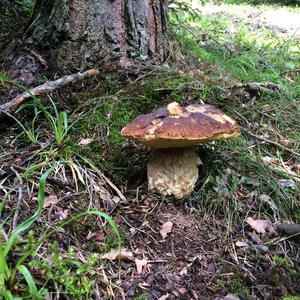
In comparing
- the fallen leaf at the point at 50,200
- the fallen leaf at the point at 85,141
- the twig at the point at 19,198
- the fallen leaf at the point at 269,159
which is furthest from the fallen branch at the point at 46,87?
the fallen leaf at the point at 269,159

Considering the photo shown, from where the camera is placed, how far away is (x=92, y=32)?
11.1 feet

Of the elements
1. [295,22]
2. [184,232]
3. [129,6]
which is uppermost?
[129,6]

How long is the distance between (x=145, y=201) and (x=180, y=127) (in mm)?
602

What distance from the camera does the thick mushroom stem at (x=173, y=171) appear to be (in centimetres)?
254

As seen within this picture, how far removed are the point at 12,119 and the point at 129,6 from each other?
136 cm

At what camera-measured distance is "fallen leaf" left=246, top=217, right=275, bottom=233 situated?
2441 millimetres

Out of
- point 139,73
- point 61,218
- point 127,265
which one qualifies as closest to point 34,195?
point 61,218

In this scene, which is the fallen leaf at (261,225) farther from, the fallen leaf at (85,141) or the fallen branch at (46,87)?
the fallen branch at (46,87)

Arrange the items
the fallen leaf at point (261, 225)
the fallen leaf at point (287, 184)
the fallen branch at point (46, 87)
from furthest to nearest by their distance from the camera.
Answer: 1. the fallen branch at point (46, 87)
2. the fallen leaf at point (287, 184)
3. the fallen leaf at point (261, 225)

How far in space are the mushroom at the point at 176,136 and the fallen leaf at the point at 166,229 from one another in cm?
23

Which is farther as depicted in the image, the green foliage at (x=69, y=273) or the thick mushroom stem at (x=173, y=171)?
the thick mushroom stem at (x=173, y=171)

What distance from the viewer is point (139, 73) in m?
3.41

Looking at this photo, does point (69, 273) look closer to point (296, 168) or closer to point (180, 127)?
point (180, 127)

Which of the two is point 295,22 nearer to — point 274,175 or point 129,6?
point 129,6
